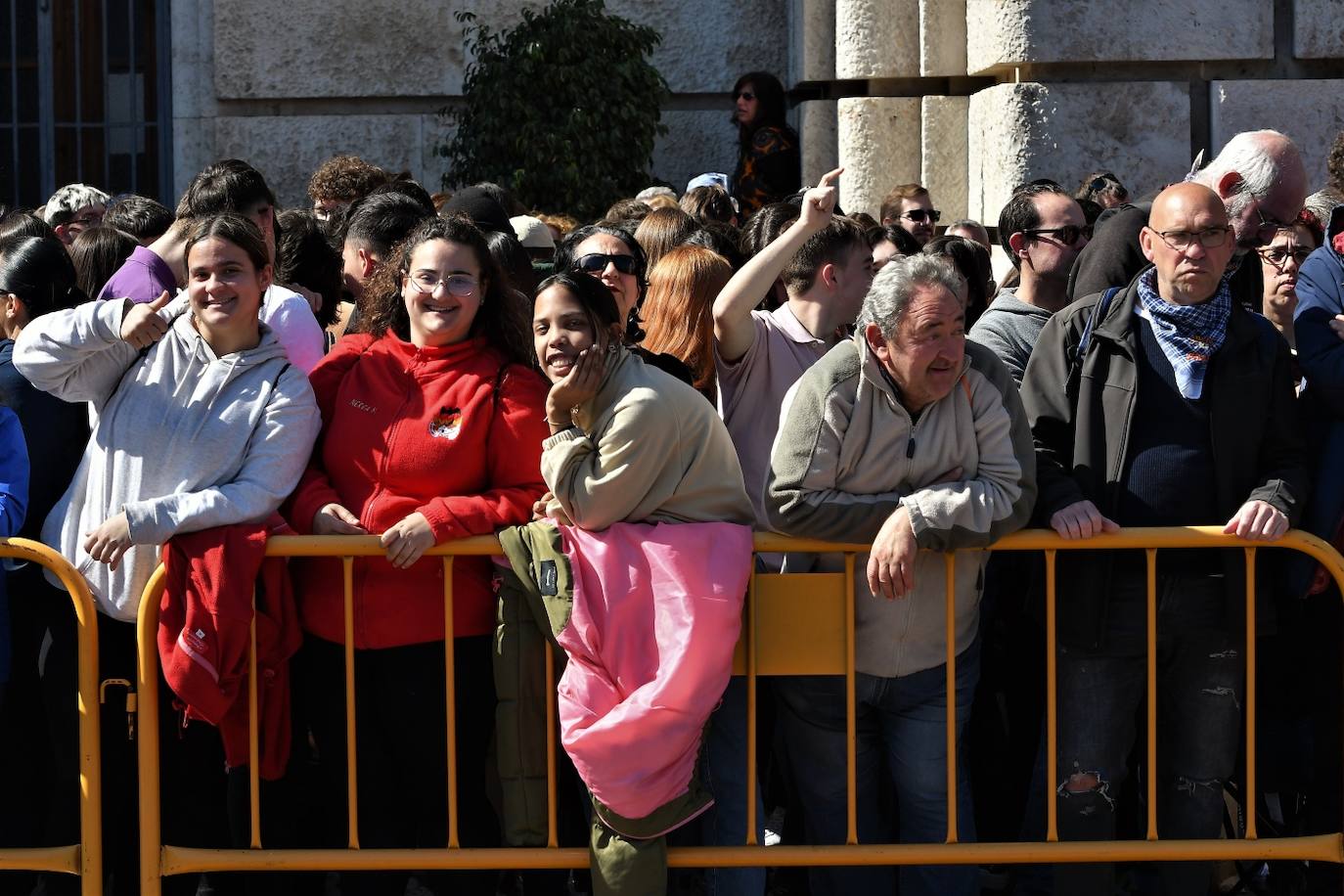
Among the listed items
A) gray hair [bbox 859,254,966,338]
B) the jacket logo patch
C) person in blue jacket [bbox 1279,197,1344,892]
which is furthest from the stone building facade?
the jacket logo patch

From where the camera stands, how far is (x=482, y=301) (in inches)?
176

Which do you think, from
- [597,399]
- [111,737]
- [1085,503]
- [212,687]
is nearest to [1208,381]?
[1085,503]

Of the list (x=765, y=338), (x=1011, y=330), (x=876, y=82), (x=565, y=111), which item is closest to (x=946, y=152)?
(x=876, y=82)

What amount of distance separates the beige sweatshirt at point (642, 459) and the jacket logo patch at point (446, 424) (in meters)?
0.23

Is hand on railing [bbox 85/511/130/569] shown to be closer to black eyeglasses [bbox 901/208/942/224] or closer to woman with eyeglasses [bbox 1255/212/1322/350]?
woman with eyeglasses [bbox 1255/212/1322/350]

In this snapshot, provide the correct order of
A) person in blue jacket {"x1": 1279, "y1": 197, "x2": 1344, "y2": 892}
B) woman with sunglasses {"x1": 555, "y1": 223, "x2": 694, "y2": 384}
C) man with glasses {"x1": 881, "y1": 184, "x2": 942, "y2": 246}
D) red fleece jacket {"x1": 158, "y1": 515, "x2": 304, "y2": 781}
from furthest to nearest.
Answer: man with glasses {"x1": 881, "y1": 184, "x2": 942, "y2": 246}, woman with sunglasses {"x1": 555, "y1": 223, "x2": 694, "y2": 384}, person in blue jacket {"x1": 1279, "y1": 197, "x2": 1344, "y2": 892}, red fleece jacket {"x1": 158, "y1": 515, "x2": 304, "y2": 781}

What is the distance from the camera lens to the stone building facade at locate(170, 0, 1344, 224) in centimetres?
814

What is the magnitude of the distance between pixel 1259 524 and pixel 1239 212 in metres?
1.22

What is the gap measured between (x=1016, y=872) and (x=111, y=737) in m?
2.55

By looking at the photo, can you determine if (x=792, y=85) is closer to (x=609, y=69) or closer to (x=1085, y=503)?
(x=609, y=69)

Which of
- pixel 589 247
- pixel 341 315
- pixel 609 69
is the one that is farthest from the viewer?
pixel 609 69

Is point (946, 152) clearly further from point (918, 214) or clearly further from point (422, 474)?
point (422, 474)

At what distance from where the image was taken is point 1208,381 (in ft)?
14.1

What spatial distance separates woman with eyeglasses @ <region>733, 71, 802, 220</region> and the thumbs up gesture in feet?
16.7
